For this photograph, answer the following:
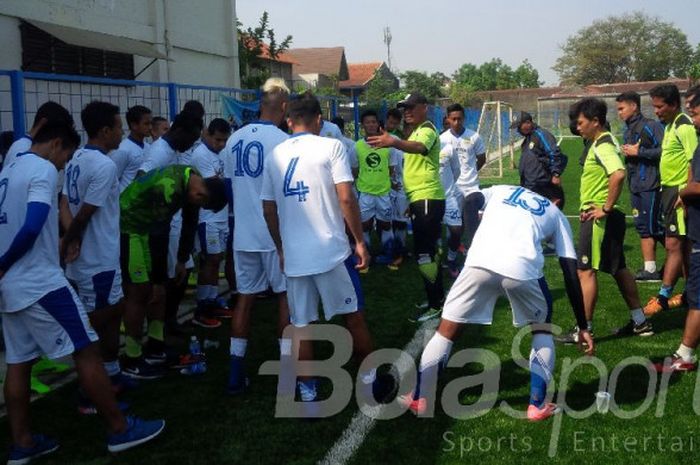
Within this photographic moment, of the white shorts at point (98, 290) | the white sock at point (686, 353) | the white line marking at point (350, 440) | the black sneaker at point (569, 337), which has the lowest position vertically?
the white line marking at point (350, 440)

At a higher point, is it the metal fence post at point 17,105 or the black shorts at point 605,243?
the metal fence post at point 17,105

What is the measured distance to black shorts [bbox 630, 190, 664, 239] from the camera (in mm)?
8383

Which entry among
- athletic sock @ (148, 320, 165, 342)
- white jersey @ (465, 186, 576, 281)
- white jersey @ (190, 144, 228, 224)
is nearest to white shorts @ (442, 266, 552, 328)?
white jersey @ (465, 186, 576, 281)

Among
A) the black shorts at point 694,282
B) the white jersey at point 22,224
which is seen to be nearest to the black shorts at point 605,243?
the black shorts at point 694,282

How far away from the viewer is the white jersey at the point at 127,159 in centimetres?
643

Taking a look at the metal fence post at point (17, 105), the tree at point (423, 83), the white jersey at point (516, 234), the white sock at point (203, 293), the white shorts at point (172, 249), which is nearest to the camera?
the white jersey at point (516, 234)

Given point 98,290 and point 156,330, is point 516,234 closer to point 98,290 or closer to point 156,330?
point 98,290

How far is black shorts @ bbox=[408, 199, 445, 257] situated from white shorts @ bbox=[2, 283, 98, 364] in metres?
3.71

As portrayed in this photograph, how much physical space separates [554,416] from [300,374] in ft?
5.49

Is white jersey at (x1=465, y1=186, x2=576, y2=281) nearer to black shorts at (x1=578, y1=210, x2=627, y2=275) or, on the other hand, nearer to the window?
black shorts at (x1=578, y1=210, x2=627, y2=275)

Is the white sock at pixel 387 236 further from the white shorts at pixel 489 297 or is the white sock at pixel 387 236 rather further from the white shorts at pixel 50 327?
the white shorts at pixel 50 327

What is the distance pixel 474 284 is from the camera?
448 centimetres

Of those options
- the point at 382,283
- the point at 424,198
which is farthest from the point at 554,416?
the point at 382,283

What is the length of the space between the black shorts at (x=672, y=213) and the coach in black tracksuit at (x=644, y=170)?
560mm
